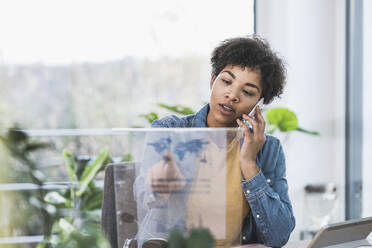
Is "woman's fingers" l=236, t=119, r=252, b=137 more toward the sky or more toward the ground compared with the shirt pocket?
more toward the sky

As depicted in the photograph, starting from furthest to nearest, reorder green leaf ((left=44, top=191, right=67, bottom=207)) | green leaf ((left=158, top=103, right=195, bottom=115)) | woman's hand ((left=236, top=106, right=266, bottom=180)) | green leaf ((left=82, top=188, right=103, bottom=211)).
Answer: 1. green leaf ((left=82, top=188, right=103, bottom=211))
2. green leaf ((left=44, top=191, right=67, bottom=207))
3. green leaf ((left=158, top=103, right=195, bottom=115))
4. woman's hand ((left=236, top=106, right=266, bottom=180))

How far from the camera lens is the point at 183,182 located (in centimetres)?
58

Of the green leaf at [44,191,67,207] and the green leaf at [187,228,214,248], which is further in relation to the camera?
the green leaf at [44,191,67,207]

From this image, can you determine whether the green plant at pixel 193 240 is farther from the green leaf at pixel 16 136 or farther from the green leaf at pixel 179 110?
the green leaf at pixel 179 110

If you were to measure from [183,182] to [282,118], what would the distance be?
6.05 ft

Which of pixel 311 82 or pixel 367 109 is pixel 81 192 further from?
pixel 367 109

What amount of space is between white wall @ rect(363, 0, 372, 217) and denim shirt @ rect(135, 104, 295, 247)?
1483 mm

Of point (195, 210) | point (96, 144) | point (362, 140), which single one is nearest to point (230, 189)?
point (195, 210)

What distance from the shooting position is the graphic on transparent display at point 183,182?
0.58 meters

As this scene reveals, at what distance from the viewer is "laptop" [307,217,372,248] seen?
76 centimetres

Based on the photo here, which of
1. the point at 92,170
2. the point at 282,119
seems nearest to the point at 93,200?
the point at 92,170

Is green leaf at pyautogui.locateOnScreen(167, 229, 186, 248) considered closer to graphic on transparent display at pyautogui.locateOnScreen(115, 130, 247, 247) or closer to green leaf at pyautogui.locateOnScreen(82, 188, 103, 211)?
graphic on transparent display at pyautogui.locateOnScreen(115, 130, 247, 247)

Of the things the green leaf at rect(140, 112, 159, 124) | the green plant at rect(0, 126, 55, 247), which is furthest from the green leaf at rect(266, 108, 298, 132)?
the green plant at rect(0, 126, 55, 247)

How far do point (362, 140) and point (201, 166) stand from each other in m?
2.24
